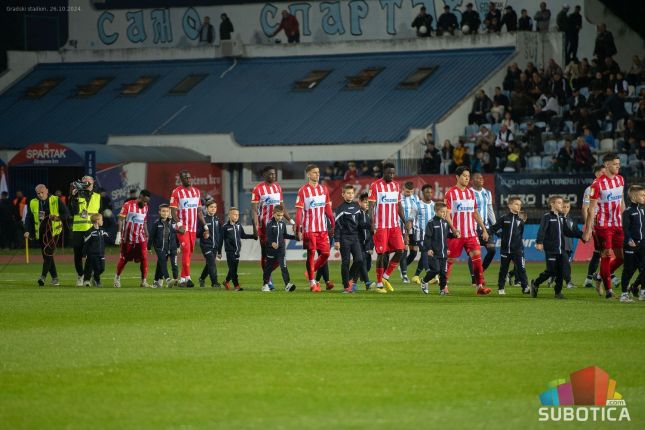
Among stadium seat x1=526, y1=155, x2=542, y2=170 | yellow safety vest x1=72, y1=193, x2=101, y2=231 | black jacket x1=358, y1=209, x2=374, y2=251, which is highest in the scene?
stadium seat x1=526, y1=155, x2=542, y2=170

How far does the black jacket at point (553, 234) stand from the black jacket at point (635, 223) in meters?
1.53

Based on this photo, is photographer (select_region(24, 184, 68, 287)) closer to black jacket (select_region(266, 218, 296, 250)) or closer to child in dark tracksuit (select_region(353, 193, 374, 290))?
black jacket (select_region(266, 218, 296, 250))

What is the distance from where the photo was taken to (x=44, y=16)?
57.8 m

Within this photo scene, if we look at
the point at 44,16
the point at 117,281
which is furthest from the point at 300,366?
the point at 44,16

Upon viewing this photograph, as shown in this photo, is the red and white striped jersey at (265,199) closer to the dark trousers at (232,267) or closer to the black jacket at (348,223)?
the dark trousers at (232,267)

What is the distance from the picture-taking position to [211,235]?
26.5m

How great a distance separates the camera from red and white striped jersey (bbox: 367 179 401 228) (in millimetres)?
24703

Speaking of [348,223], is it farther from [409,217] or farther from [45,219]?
[45,219]

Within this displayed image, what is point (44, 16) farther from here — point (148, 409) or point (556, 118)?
point (148, 409)

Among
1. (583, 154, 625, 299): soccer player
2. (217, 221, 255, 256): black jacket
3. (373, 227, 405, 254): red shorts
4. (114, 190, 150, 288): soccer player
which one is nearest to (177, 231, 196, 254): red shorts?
(114, 190, 150, 288): soccer player

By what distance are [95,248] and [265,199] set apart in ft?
12.4

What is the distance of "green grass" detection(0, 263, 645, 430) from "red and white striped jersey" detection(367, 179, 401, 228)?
3.01 m

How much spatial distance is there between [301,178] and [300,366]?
35.6m

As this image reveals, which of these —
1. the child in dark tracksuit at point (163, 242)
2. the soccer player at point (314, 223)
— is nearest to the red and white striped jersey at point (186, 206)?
the child in dark tracksuit at point (163, 242)
